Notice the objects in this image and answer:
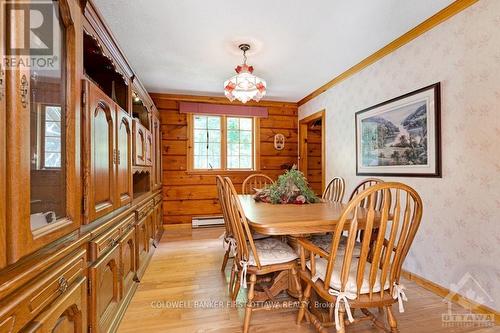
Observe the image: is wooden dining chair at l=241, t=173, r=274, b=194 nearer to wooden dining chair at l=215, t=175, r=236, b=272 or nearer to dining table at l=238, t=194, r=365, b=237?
wooden dining chair at l=215, t=175, r=236, b=272

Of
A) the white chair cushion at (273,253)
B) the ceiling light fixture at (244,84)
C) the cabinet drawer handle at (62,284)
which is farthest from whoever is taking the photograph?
the ceiling light fixture at (244,84)

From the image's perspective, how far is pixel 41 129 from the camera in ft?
2.96

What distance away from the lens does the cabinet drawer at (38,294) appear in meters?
0.69

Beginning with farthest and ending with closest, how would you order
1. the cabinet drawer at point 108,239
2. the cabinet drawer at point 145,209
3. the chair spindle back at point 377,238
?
the cabinet drawer at point 145,209, the cabinet drawer at point 108,239, the chair spindle back at point 377,238

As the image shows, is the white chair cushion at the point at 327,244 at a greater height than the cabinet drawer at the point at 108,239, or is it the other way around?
the cabinet drawer at the point at 108,239

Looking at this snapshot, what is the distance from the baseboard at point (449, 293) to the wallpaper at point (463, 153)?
44 millimetres

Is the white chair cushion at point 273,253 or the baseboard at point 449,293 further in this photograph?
the baseboard at point 449,293

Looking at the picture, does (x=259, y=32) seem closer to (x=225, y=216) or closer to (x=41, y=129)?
(x=225, y=216)

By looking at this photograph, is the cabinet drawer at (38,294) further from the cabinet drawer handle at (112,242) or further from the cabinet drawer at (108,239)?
the cabinet drawer handle at (112,242)

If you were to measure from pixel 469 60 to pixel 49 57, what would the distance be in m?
2.74

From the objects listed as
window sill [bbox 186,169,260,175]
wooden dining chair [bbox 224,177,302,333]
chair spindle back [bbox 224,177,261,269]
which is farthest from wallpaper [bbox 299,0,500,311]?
window sill [bbox 186,169,260,175]

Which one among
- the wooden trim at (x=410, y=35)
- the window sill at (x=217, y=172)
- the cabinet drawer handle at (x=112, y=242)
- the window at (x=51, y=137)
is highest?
the wooden trim at (x=410, y=35)

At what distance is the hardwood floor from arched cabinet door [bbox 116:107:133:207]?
0.85m

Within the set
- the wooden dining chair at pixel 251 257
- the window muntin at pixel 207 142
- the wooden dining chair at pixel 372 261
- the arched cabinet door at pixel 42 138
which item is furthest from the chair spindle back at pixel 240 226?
the window muntin at pixel 207 142
